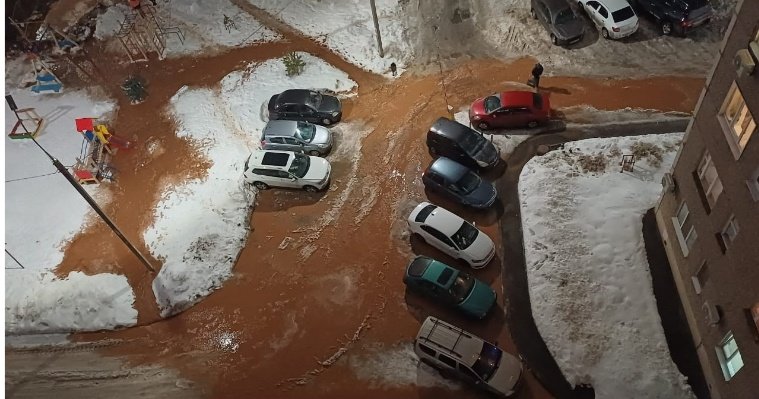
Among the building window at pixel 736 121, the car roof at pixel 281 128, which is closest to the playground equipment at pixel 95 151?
the car roof at pixel 281 128

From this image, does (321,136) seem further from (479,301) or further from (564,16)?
(564,16)

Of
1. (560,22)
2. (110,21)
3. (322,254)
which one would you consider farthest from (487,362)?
(110,21)

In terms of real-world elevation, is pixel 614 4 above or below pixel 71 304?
above

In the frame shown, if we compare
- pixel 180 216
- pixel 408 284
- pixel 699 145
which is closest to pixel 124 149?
pixel 180 216

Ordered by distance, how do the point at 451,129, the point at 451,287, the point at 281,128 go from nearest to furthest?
the point at 451,287 < the point at 451,129 < the point at 281,128

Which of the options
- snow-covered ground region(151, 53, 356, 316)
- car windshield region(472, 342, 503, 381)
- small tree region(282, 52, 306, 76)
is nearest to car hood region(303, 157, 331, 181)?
snow-covered ground region(151, 53, 356, 316)

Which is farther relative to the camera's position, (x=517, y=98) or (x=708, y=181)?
(x=517, y=98)

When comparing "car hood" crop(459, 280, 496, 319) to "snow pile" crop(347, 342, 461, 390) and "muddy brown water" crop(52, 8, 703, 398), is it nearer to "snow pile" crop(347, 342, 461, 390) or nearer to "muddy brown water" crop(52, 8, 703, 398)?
"muddy brown water" crop(52, 8, 703, 398)

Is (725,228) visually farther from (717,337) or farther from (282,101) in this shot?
(282,101)
